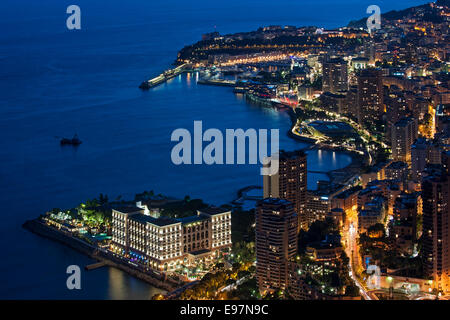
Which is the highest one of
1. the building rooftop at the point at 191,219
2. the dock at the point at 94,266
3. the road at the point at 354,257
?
the building rooftop at the point at 191,219

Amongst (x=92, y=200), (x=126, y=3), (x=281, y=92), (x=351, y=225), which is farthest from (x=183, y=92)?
(x=126, y=3)

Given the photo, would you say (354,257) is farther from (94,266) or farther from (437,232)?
(94,266)

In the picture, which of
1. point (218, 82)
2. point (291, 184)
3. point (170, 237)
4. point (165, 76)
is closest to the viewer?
point (170, 237)

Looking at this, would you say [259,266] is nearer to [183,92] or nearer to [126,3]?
[183,92]

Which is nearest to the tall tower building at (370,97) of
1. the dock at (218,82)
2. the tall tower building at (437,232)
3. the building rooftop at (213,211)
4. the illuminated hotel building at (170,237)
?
the dock at (218,82)

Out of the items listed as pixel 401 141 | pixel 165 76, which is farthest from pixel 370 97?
pixel 165 76

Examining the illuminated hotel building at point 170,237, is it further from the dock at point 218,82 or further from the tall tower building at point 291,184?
the dock at point 218,82
